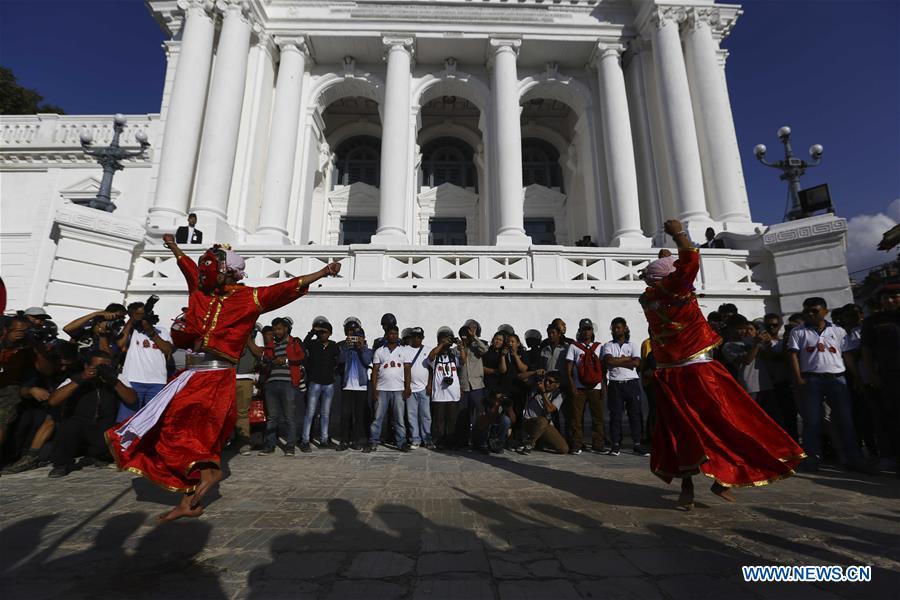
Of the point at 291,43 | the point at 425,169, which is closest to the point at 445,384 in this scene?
the point at 291,43

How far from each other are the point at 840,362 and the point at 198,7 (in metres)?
19.6

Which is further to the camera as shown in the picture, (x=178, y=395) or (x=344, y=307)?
(x=344, y=307)

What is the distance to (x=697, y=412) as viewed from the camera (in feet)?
12.3

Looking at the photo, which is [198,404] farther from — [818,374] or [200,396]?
[818,374]

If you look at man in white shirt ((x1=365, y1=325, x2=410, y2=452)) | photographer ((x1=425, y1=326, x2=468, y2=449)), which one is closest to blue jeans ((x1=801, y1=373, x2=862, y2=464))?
photographer ((x1=425, y1=326, x2=468, y2=449))

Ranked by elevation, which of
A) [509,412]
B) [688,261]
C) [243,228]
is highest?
[243,228]

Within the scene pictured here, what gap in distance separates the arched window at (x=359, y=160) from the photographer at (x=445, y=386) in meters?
14.9

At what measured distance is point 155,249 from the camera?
10.6 meters

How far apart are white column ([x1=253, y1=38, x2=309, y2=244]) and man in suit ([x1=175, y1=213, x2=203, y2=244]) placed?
232cm

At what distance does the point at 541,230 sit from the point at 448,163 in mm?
5471

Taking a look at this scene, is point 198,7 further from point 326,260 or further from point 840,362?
point 840,362

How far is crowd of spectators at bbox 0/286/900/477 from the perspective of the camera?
5.33 metres

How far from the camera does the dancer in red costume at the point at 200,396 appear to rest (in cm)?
338

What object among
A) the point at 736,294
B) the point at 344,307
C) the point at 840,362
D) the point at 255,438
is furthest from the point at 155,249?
the point at 736,294
